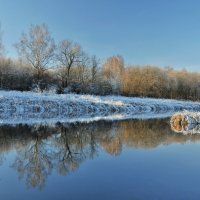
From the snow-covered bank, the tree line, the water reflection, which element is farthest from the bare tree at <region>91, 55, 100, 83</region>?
the water reflection

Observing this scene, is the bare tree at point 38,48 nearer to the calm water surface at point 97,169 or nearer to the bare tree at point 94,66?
the bare tree at point 94,66

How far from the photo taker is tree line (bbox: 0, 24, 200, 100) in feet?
170

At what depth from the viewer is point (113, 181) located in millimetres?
7031

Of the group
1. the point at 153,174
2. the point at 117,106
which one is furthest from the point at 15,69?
the point at 153,174

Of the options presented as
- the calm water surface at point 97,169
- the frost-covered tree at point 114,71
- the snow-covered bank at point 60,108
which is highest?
the frost-covered tree at point 114,71

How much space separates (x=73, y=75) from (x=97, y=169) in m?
56.1

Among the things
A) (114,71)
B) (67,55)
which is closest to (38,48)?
(67,55)

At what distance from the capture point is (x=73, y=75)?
63.6 m

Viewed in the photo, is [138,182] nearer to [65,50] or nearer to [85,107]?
[85,107]

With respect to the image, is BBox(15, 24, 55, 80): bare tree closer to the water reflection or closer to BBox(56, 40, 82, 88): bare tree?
BBox(56, 40, 82, 88): bare tree

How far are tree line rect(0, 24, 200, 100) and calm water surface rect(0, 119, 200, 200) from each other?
116 feet

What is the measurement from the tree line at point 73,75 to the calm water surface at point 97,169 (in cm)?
3537

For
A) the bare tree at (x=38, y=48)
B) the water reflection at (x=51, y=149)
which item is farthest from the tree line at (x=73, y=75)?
the water reflection at (x=51, y=149)

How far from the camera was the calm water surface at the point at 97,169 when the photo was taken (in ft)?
20.4
